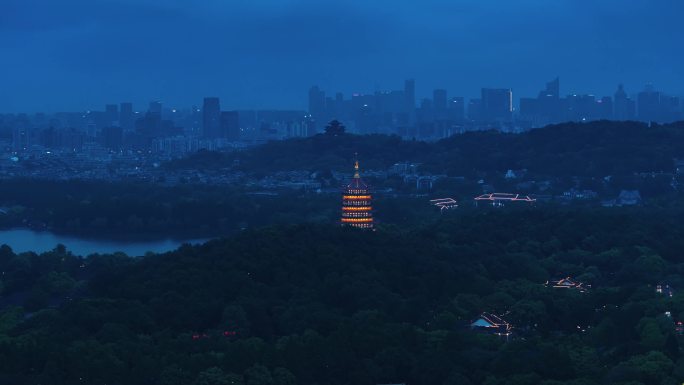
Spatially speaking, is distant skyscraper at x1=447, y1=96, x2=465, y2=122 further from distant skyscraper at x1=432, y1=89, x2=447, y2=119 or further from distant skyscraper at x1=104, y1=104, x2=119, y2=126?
distant skyscraper at x1=104, y1=104, x2=119, y2=126

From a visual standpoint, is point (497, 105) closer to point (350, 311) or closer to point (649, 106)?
point (649, 106)

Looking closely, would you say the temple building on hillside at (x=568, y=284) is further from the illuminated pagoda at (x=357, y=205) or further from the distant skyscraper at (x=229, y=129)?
the distant skyscraper at (x=229, y=129)

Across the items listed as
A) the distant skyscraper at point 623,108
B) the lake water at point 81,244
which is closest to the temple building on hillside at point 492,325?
the lake water at point 81,244

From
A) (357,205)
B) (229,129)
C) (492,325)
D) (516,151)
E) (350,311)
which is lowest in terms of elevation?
(492,325)

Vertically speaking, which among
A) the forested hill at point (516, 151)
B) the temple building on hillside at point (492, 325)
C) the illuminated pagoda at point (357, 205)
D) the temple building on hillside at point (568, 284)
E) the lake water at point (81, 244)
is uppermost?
the forested hill at point (516, 151)

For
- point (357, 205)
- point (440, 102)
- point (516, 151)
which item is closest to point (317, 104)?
point (440, 102)

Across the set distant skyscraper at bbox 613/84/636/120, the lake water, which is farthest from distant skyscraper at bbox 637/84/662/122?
the lake water
